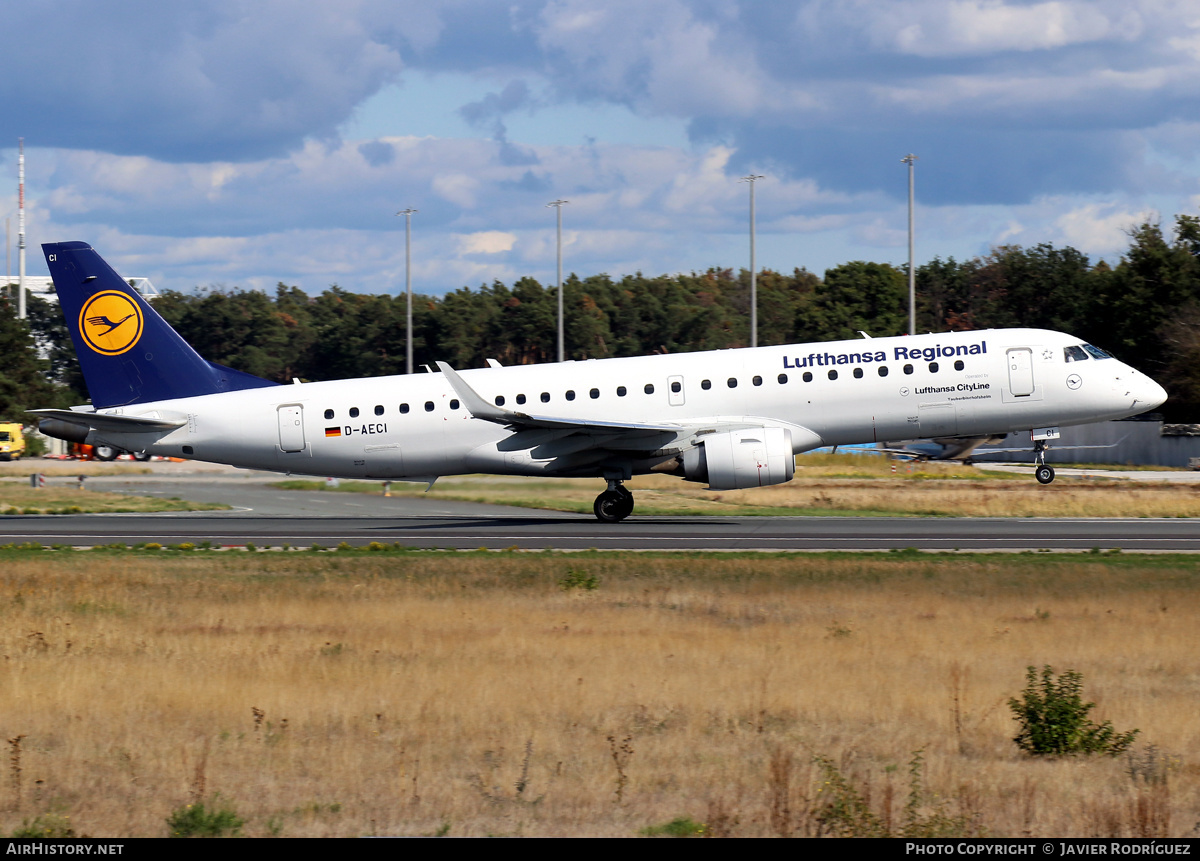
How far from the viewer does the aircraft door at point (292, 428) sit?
3150cm

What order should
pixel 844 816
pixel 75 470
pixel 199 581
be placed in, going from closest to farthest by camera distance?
pixel 844 816
pixel 199 581
pixel 75 470

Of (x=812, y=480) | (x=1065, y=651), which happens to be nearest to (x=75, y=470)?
(x=812, y=480)

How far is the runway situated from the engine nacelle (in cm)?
126

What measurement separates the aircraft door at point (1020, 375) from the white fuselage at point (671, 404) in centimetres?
3

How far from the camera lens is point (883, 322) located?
318ft

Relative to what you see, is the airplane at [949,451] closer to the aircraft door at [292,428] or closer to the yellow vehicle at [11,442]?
the aircraft door at [292,428]

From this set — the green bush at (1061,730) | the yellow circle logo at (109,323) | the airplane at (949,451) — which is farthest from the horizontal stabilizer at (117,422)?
the airplane at (949,451)

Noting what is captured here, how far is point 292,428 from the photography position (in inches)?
1241

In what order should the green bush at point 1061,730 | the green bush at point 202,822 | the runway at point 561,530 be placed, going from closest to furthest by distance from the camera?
the green bush at point 202,822
the green bush at point 1061,730
the runway at point 561,530

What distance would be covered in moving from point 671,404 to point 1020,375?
8.48m

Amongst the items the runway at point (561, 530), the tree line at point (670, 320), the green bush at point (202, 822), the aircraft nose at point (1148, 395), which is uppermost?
the tree line at point (670, 320)

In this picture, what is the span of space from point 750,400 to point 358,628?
1580 cm

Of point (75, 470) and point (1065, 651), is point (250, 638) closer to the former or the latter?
point (1065, 651)

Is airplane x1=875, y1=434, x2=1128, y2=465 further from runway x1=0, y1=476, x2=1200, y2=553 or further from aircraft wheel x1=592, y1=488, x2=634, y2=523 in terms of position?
aircraft wheel x1=592, y1=488, x2=634, y2=523
